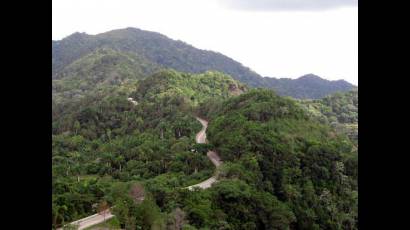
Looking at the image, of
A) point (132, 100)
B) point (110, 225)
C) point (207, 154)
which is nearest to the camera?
point (110, 225)

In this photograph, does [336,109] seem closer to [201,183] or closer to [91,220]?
[201,183]

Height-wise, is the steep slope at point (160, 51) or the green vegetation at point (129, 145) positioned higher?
the steep slope at point (160, 51)

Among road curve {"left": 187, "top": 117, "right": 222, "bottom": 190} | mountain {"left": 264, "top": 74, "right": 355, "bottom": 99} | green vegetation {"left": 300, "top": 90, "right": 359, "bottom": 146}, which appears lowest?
road curve {"left": 187, "top": 117, "right": 222, "bottom": 190}

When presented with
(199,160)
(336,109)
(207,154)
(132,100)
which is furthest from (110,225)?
(336,109)

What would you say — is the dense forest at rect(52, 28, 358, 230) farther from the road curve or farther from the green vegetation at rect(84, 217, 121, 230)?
the road curve

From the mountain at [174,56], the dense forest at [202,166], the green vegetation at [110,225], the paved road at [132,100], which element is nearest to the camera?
the green vegetation at [110,225]

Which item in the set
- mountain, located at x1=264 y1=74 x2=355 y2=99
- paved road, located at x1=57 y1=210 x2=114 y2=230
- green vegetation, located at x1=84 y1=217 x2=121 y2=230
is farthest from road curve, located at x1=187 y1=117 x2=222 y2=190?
mountain, located at x1=264 y1=74 x2=355 y2=99

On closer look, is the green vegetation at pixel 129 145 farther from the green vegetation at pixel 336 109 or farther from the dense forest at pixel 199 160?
the green vegetation at pixel 336 109

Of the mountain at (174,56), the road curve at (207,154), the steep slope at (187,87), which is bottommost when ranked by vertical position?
the road curve at (207,154)

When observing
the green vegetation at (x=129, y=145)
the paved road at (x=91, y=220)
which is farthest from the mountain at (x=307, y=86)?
the paved road at (x=91, y=220)
